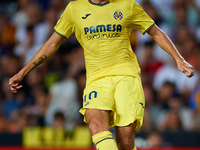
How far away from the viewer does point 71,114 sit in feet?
26.8

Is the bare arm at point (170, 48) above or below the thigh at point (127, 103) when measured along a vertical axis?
above

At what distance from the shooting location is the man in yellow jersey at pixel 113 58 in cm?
447

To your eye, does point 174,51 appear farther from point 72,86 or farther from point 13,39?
point 13,39

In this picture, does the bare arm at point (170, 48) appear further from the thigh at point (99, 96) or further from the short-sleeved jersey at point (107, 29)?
the thigh at point (99, 96)

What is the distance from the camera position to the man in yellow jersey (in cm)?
447

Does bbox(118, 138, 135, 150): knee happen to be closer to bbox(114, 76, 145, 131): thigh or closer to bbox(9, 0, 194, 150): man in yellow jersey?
bbox(9, 0, 194, 150): man in yellow jersey

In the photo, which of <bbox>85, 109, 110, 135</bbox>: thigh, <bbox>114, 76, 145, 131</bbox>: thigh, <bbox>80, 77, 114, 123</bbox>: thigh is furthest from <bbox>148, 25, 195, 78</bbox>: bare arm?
<bbox>85, 109, 110, 135</bbox>: thigh

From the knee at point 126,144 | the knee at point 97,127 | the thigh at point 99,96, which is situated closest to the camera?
the knee at point 97,127

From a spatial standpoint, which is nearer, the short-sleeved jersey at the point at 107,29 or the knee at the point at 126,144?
the knee at the point at 126,144

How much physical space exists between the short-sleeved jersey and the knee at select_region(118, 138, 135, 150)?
70 cm

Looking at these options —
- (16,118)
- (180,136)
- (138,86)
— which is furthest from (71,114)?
(138,86)

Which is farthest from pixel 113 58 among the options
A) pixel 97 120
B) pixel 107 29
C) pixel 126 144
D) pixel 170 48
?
pixel 126 144

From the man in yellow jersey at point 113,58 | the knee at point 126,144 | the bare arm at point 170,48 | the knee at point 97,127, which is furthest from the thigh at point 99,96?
the bare arm at point 170,48

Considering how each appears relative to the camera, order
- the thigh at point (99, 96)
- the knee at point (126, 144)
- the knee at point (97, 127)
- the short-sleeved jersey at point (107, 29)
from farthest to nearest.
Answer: the short-sleeved jersey at point (107, 29), the knee at point (126, 144), the thigh at point (99, 96), the knee at point (97, 127)
